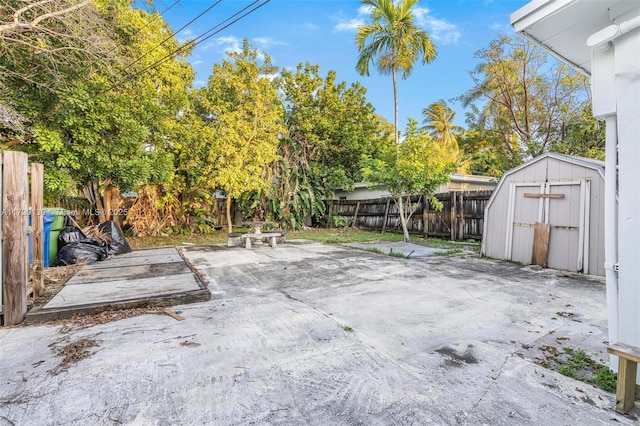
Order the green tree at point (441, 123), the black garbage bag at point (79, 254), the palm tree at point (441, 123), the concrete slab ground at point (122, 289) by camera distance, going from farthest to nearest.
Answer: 1. the palm tree at point (441, 123)
2. the green tree at point (441, 123)
3. the black garbage bag at point (79, 254)
4. the concrete slab ground at point (122, 289)

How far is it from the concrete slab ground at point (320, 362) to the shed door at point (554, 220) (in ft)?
5.08

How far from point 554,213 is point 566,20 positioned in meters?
4.65

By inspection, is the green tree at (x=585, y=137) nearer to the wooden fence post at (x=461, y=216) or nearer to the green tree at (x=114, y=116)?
the wooden fence post at (x=461, y=216)

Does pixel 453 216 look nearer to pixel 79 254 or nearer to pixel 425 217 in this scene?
pixel 425 217

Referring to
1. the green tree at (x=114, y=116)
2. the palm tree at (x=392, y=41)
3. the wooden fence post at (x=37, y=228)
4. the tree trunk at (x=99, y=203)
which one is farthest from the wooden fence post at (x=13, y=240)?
the palm tree at (x=392, y=41)

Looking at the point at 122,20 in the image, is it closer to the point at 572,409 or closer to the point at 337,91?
the point at 337,91

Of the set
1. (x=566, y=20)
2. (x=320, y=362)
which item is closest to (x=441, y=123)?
(x=566, y=20)

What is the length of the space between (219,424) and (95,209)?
35.7 ft

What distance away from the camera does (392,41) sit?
13.7m

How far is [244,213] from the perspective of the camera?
1339cm

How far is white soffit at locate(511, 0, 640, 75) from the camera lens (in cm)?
207

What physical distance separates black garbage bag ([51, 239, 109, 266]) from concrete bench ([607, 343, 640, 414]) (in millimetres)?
7124

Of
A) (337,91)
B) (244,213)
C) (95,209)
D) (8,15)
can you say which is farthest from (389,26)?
(95,209)

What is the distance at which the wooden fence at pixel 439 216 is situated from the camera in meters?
8.95
